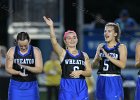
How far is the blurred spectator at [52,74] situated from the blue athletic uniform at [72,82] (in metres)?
5.28

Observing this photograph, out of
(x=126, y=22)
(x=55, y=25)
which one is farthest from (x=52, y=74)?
(x=126, y=22)

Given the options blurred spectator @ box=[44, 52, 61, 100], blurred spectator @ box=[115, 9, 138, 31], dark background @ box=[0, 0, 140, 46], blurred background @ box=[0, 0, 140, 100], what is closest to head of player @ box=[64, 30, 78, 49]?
blurred spectator @ box=[44, 52, 61, 100]

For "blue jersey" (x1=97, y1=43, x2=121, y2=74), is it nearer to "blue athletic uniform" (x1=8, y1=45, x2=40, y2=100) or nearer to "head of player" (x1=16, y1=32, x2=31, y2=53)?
"blue athletic uniform" (x1=8, y1=45, x2=40, y2=100)

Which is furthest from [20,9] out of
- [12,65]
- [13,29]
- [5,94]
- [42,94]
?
[12,65]

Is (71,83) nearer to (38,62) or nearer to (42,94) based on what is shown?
(38,62)

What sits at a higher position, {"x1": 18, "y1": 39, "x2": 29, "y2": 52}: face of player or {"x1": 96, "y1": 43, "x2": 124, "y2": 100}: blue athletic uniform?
{"x1": 18, "y1": 39, "x2": 29, "y2": 52}: face of player

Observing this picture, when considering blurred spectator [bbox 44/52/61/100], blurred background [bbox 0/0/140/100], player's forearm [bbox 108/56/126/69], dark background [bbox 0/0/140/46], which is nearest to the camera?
player's forearm [bbox 108/56/126/69]

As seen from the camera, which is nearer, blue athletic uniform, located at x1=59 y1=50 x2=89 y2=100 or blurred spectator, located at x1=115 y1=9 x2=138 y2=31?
blue athletic uniform, located at x1=59 y1=50 x2=89 y2=100

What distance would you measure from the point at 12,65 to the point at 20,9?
8.81m

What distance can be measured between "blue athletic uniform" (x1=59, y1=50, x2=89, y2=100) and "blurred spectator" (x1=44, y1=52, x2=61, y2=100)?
528cm

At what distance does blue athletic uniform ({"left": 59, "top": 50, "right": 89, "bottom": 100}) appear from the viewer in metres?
11.0

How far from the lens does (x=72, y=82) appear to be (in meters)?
11.0

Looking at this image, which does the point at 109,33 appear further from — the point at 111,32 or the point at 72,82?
the point at 72,82

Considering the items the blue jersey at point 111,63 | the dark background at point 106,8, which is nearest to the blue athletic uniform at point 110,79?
the blue jersey at point 111,63
